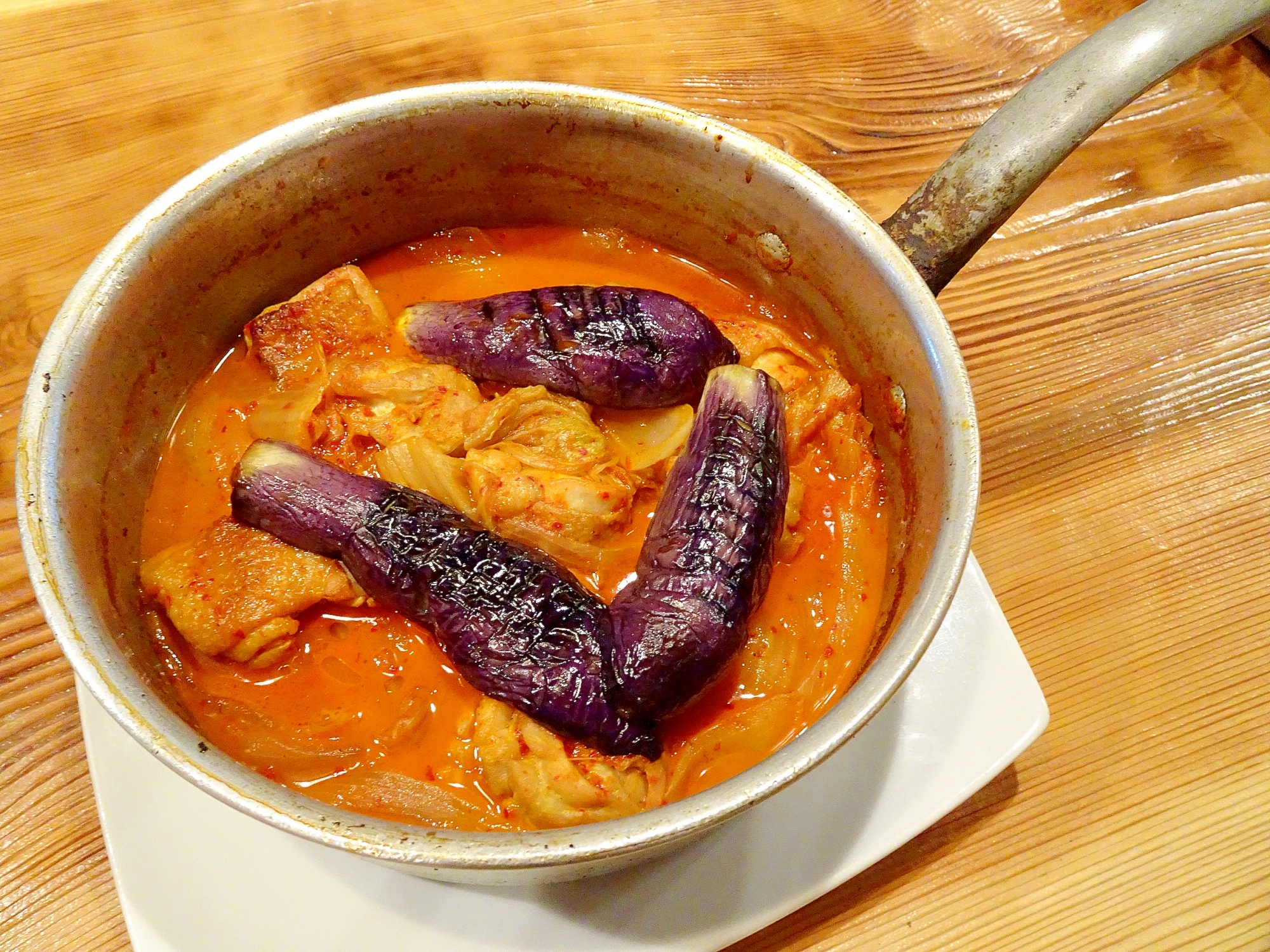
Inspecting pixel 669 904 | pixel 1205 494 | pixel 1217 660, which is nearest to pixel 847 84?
pixel 1205 494

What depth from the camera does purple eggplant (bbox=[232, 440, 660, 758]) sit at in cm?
134

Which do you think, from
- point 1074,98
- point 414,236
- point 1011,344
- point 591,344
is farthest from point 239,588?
point 1011,344

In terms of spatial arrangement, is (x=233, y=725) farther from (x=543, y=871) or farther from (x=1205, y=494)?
(x=1205, y=494)

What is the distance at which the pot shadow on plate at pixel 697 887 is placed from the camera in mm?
1468

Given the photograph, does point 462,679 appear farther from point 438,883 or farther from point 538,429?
Answer: point 538,429

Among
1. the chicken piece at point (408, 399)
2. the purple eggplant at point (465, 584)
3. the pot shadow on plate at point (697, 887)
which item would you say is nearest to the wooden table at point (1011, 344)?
the pot shadow on plate at point (697, 887)

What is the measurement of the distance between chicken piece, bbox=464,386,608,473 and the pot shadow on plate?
0.71 m

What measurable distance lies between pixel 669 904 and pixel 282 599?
869 mm

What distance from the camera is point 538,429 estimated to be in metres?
1.61

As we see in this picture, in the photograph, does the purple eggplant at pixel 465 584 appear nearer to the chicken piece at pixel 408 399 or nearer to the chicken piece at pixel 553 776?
the chicken piece at pixel 553 776

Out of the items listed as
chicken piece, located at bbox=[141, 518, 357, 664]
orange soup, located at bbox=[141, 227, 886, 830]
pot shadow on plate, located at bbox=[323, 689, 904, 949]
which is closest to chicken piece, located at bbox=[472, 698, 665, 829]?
orange soup, located at bbox=[141, 227, 886, 830]

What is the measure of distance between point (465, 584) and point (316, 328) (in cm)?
69

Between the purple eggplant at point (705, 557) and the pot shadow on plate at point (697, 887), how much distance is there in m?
0.32

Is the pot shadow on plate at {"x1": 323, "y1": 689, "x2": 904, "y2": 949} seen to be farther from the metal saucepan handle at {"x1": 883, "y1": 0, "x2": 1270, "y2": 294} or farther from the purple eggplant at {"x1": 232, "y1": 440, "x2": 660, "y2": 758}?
the metal saucepan handle at {"x1": 883, "y1": 0, "x2": 1270, "y2": 294}
